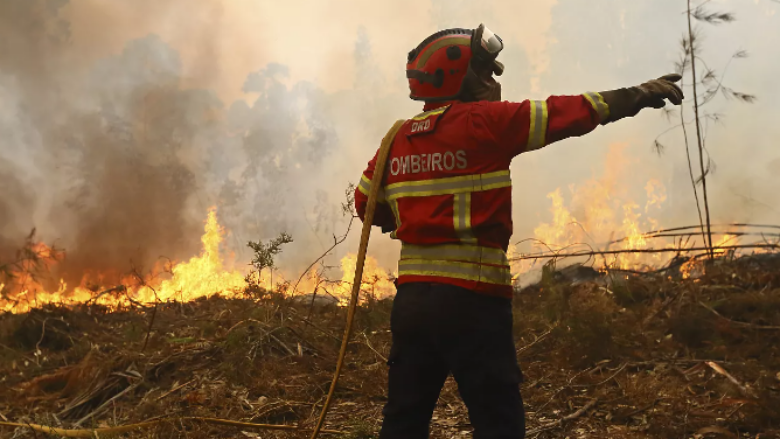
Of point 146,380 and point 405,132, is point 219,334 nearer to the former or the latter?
point 146,380

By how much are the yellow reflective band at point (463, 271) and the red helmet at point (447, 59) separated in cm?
76

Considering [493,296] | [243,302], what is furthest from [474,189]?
[243,302]

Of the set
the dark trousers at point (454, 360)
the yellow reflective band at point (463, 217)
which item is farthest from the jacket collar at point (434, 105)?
the dark trousers at point (454, 360)

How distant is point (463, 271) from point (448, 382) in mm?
2580

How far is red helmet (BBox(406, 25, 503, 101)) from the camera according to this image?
7.82ft

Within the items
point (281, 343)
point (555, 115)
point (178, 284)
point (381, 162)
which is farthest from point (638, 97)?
point (178, 284)

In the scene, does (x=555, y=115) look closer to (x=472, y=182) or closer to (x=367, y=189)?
(x=472, y=182)

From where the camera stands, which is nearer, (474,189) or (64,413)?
(474,189)

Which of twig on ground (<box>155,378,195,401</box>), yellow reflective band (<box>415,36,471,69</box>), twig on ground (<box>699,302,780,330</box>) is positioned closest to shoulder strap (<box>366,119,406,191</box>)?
yellow reflective band (<box>415,36,471,69</box>)

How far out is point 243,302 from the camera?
20.3ft

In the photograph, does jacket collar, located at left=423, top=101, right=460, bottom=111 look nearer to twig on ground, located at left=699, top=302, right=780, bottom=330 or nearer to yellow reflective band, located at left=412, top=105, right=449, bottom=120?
yellow reflective band, located at left=412, top=105, right=449, bottom=120

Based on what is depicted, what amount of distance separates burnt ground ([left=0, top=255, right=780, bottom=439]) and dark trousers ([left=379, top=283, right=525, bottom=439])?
129cm

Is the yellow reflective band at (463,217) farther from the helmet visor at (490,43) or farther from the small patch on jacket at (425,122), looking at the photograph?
the helmet visor at (490,43)

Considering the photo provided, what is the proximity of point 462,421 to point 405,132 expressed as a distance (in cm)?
213
